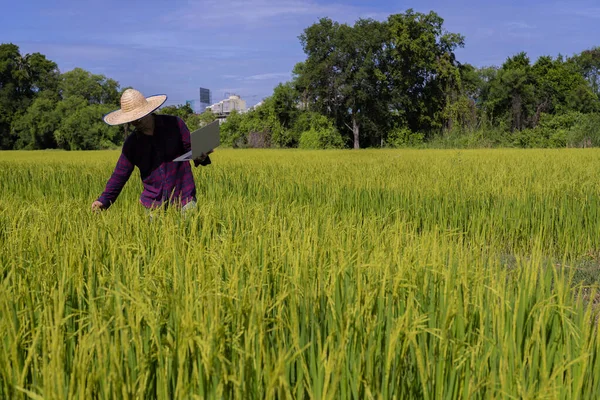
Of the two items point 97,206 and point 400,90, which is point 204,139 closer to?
point 97,206

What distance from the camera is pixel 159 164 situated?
3.89m

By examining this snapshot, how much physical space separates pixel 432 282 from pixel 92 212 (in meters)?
2.34

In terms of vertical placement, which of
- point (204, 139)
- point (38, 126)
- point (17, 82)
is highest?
point (17, 82)

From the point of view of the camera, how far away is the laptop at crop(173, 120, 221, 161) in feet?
10.7

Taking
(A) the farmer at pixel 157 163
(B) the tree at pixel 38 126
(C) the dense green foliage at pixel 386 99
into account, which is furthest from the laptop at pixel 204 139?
(B) the tree at pixel 38 126

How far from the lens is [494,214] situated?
5.57 metres

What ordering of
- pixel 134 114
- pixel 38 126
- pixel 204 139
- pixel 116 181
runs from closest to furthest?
pixel 204 139 < pixel 134 114 < pixel 116 181 < pixel 38 126

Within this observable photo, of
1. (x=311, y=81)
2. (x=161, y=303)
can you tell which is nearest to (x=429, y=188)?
(x=161, y=303)

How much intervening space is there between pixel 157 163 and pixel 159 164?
16mm

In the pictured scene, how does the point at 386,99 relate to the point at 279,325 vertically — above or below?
above

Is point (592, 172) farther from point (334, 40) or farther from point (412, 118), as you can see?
point (412, 118)

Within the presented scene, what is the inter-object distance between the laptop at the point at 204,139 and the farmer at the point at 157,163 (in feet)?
1.06

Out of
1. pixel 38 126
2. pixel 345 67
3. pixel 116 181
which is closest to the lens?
pixel 116 181

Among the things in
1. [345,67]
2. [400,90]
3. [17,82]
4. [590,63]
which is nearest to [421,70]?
[400,90]
